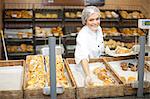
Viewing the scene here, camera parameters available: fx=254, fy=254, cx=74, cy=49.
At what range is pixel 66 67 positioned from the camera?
2.01 m

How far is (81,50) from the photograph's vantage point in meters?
2.09

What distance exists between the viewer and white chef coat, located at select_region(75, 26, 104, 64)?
2.07 meters

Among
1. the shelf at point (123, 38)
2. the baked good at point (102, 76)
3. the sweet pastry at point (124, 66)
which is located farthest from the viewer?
the shelf at point (123, 38)

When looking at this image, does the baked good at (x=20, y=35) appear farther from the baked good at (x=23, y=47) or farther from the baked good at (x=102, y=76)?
the baked good at (x=102, y=76)

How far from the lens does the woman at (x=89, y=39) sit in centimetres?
206

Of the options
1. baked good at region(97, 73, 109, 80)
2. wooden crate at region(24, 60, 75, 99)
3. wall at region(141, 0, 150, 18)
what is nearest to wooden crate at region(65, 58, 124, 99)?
wooden crate at region(24, 60, 75, 99)

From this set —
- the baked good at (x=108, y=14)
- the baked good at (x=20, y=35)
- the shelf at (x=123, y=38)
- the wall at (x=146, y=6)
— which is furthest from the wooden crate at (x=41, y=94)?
the wall at (x=146, y=6)

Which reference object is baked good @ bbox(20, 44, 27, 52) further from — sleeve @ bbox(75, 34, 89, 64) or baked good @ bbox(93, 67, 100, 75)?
baked good @ bbox(93, 67, 100, 75)

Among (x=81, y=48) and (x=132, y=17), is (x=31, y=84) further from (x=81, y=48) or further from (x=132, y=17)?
(x=132, y=17)

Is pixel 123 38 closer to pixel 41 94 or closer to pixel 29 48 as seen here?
pixel 29 48

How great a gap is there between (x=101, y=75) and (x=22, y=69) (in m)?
0.64

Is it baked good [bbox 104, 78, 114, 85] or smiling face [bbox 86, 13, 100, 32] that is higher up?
smiling face [bbox 86, 13, 100, 32]

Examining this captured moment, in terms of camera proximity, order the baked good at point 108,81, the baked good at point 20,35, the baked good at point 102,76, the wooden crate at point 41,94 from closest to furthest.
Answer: the wooden crate at point 41,94 → the baked good at point 108,81 → the baked good at point 102,76 → the baked good at point 20,35

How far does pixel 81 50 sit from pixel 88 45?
6.8 inches
